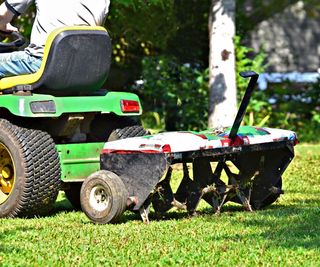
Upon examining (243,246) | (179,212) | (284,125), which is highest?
(243,246)

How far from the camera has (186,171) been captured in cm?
747

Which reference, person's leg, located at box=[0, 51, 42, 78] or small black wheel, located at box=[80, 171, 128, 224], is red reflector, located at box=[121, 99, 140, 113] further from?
small black wheel, located at box=[80, 171, 128, 224]

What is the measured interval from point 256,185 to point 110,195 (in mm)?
1372

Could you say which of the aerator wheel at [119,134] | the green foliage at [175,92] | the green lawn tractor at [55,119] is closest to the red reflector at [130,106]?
the green lawn tractor at [55,119]

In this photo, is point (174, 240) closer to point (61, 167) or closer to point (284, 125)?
point (61, 167)

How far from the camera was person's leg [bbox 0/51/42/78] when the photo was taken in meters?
7.57

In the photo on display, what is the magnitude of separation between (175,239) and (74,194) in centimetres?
210

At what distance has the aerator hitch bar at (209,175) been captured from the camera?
275 inches

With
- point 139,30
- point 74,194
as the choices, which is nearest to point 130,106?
point 74,194

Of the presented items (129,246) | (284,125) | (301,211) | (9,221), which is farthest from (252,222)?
(284,125)

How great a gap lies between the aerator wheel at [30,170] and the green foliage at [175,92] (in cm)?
688

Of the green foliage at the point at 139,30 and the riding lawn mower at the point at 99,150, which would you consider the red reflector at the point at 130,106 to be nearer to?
the riding lawn mower at the point at 99,150

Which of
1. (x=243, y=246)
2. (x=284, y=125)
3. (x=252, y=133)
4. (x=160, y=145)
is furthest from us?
(x=284, y=125)

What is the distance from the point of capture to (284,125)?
14719mm
